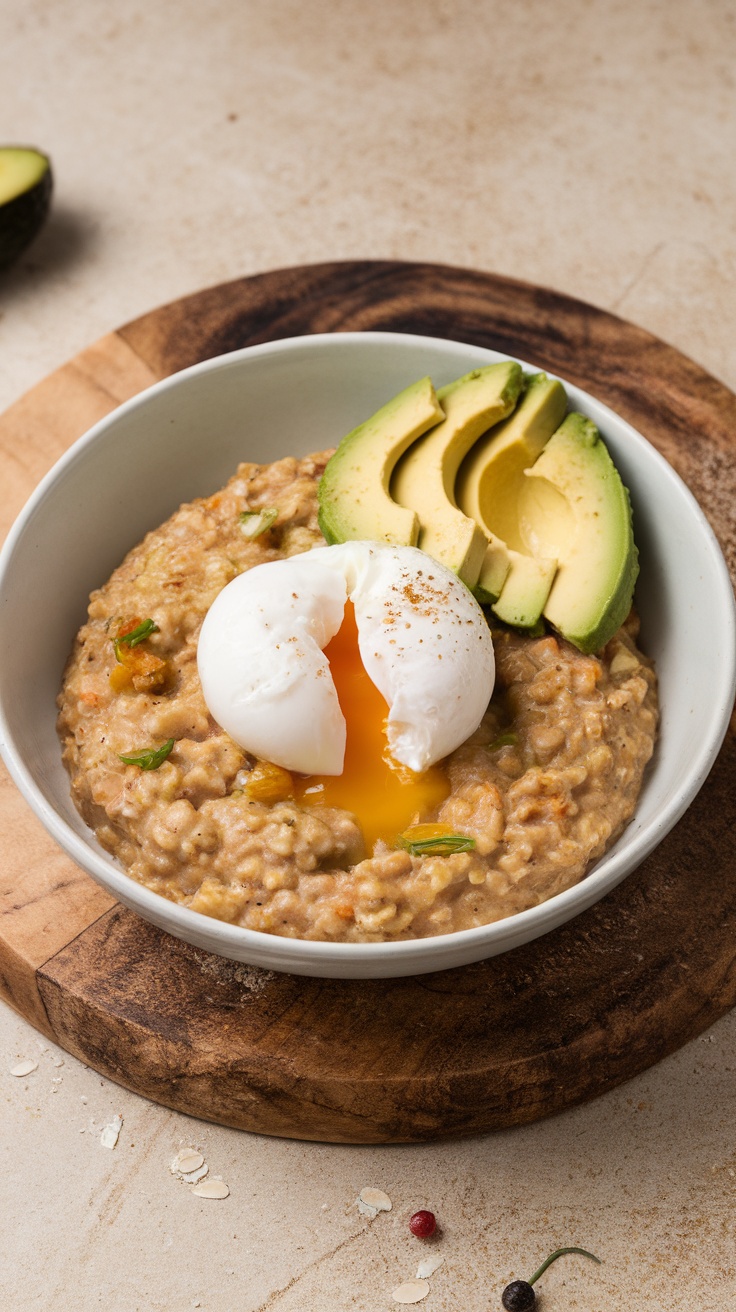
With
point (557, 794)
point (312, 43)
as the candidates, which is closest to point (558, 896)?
point (557, 794)

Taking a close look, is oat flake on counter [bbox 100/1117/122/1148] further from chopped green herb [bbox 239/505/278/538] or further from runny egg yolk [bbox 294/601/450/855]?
chopped green herb [bbox 239/505/278/538]

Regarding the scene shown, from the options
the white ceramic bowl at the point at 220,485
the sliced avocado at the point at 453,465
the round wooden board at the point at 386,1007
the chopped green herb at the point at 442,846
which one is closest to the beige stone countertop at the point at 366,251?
the round wooden board at the point at 386,1007

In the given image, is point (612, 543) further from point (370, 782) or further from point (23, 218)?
point (23, 218)

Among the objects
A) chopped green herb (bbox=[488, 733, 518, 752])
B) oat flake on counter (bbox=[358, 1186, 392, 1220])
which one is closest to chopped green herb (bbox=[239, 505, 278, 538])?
chopped green herb (bbox=[488, 733, 518, 752])

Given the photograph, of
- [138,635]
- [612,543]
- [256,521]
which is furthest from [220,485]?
[612,543]

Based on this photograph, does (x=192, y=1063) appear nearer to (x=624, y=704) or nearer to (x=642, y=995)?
(x=642, y=995)

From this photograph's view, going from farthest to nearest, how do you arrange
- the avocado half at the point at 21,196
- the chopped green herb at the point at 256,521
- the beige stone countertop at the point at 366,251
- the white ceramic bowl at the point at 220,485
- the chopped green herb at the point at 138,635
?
the avocado half at the point at 21,196
the chopped green herb at the point at 256,521
the chopped green herb at the point at 138,635
the beige stone countertop at the point at 366,251
the white ceramic bowl at the point at 220,485

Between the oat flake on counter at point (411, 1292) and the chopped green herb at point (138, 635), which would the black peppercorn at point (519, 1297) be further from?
the chopped green herb at point (138, 635)
